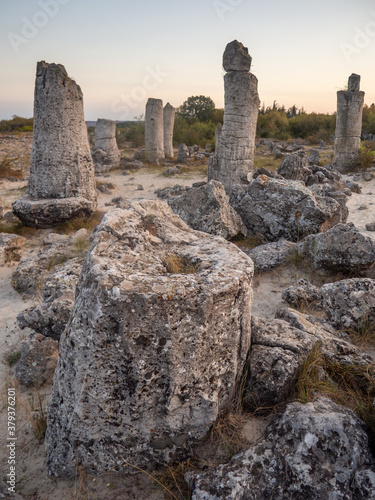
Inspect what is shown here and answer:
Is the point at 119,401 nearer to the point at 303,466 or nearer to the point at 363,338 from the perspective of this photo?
the point at 303,466

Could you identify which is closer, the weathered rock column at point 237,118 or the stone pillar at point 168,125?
the weathered rock column at point 237,118

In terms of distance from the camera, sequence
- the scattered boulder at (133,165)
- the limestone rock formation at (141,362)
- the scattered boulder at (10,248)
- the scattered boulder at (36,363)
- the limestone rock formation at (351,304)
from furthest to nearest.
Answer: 1. the scattered boulder at (133,165)
2. the scattered boulder at (10,248)
3. the limestone rock formation at (351,304)
4. the scattered boulder at (36,363)
5. the limestone rock formation at (141,362)

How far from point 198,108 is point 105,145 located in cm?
1834

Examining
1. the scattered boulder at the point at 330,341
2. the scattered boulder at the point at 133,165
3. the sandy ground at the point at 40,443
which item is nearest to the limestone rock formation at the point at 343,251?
the sandy ground at the point at 40,443

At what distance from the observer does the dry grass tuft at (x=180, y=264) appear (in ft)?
7.21

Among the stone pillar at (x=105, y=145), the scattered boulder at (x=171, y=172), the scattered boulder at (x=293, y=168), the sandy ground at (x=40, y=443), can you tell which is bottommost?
the sandy ground at (x=40, y=443)

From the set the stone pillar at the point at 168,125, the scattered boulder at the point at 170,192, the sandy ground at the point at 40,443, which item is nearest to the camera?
the sandy ground at the point at 40,443

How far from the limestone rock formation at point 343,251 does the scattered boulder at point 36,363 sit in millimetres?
3256

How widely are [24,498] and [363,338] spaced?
2.77 meters

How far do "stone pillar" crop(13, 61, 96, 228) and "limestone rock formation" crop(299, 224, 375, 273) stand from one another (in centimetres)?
484

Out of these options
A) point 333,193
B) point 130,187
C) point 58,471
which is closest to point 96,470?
point 58,471

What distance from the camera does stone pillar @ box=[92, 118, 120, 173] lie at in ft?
51.8

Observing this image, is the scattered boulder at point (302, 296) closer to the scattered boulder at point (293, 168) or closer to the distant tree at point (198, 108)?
the scattered boulder at point (293, 168)

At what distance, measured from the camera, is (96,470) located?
1883 millimetres
